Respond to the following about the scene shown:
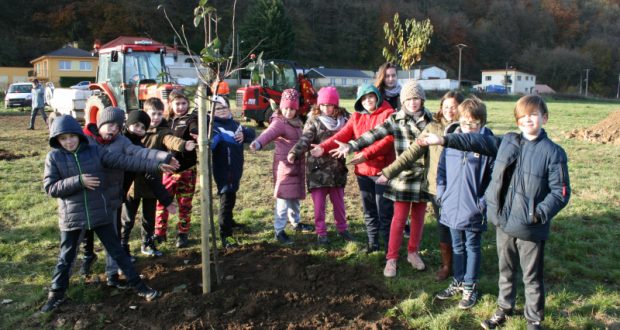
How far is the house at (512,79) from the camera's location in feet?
270

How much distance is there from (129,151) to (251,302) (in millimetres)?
1573

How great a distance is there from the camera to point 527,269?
3.13m

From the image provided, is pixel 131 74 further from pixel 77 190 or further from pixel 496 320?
pixel 496 320

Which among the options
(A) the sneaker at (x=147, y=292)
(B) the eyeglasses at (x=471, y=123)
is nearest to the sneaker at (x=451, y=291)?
(B) the eyeglasses at (x=471, y=123)

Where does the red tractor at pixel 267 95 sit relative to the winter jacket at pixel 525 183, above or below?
above

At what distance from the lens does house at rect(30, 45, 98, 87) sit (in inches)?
1810

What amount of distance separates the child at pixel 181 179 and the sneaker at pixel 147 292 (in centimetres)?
113

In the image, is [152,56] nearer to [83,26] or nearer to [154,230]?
[154,230]

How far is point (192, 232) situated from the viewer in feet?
17.6

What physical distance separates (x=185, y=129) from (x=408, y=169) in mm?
2172

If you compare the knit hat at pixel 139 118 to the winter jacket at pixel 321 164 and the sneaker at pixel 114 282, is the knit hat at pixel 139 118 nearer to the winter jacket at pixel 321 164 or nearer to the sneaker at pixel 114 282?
the sneaker at pixel 114 282

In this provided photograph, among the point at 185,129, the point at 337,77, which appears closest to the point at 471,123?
the point at 185,129

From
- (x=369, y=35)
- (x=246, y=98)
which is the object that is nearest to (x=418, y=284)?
(x=246, y=98)

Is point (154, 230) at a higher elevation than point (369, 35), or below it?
below
